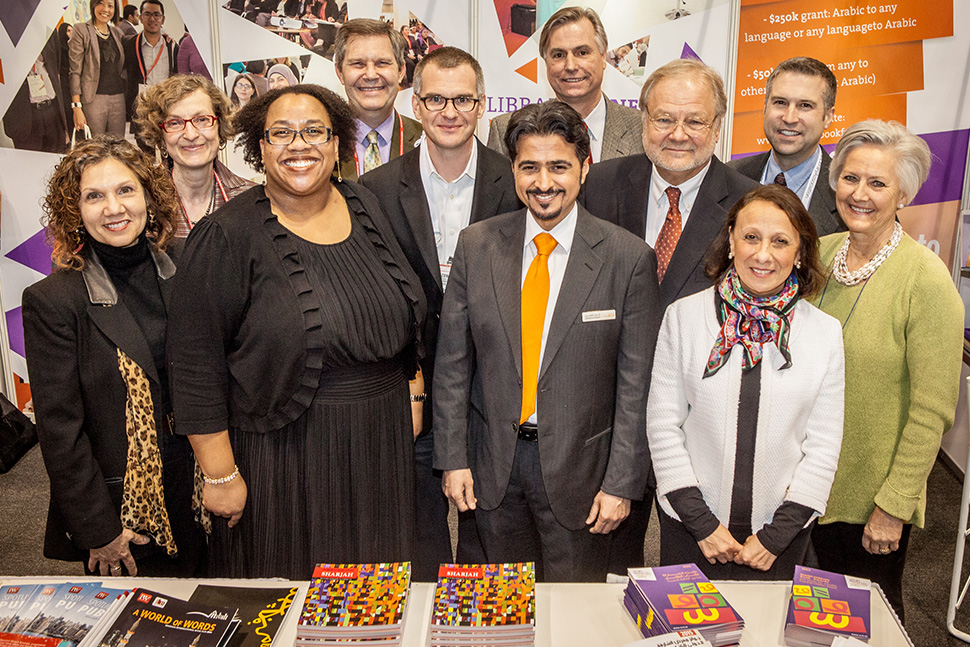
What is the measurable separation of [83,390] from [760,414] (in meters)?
2.02

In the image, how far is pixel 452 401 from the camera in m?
2.29

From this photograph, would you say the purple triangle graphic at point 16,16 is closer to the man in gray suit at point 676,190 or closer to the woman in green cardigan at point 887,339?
the man in gray suit at point 676,190

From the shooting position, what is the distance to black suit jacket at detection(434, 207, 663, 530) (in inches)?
85.7

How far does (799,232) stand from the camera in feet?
6.62

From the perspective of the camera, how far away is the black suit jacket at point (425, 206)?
267 cm

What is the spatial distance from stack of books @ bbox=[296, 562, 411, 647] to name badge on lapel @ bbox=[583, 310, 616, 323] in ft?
2.93

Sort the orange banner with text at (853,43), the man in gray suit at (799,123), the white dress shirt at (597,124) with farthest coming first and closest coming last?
the orange banner with text at (853,43) → the white dress shirt at (597,124) → the man in gray suit at (799,123)

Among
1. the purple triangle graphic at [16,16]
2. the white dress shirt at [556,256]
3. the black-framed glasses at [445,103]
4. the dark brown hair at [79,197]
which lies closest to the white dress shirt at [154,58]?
the purple triangle graphic at [16,16]

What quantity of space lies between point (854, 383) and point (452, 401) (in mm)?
1285

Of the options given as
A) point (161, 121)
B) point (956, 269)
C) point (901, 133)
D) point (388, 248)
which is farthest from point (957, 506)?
point (161, 121)

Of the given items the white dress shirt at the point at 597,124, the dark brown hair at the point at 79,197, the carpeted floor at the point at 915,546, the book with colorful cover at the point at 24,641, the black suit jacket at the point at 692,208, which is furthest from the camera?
the white dress shirt at the point at 597,124

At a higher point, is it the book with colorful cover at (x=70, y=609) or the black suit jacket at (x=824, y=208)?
the black suit jacket at (x=824, y=208)

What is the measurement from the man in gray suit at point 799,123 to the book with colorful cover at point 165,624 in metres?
2.61

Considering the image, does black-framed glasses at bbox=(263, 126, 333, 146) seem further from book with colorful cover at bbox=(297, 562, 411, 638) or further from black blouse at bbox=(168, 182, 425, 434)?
book with colorful cover at bbox=(297, 562, 411, 638)
